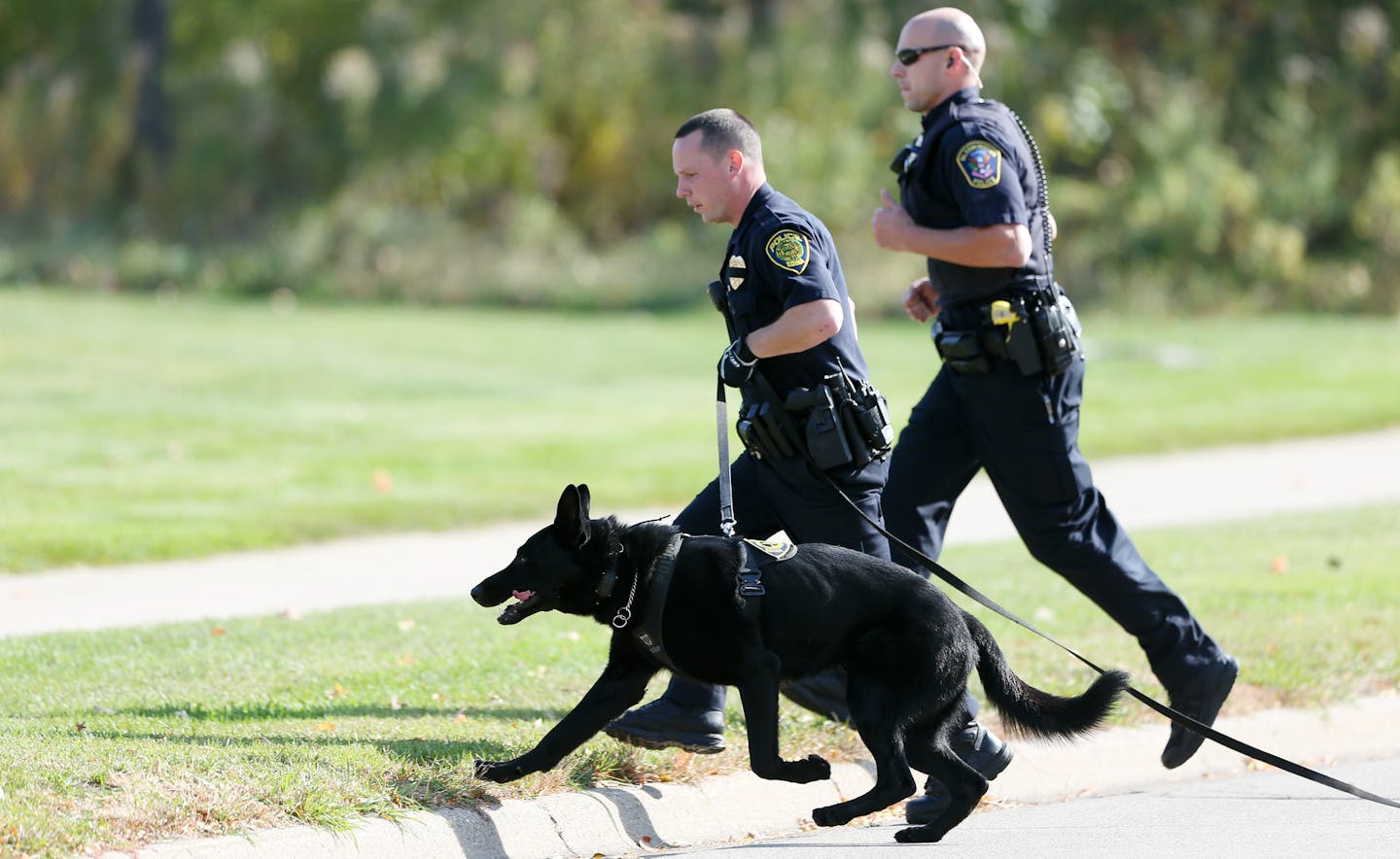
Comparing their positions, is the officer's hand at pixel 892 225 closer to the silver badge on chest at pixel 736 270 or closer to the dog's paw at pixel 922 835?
the silver badge on chest at pixel 736 270

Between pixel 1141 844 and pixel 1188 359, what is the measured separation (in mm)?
12366

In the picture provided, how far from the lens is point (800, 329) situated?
16.3ft

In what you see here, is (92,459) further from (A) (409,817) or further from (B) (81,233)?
(B) (81,233)

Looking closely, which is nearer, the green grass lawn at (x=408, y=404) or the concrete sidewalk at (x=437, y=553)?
the concrete sidewalk at (x=437, y=553)

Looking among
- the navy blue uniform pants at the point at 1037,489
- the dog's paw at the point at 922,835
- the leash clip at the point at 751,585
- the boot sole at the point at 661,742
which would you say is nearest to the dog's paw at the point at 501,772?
the boot sole at the point at 661,742

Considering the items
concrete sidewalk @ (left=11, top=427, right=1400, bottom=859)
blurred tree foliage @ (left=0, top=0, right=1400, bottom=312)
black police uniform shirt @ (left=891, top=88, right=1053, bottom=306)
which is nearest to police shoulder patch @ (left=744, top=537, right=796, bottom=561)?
concrete sidewalk @ (left=11, top=427, right=1400, bottom=859)

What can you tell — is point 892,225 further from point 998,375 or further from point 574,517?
point 574,517

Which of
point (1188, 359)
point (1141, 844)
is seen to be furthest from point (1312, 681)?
point (1188, 359)

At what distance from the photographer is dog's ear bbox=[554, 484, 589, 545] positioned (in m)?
4.72

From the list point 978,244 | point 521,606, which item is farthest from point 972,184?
point 521,606

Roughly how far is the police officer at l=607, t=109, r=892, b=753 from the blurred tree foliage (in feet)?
51.1

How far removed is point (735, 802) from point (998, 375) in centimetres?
150

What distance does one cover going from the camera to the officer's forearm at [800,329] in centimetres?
497

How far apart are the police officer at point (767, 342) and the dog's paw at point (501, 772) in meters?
0.46
